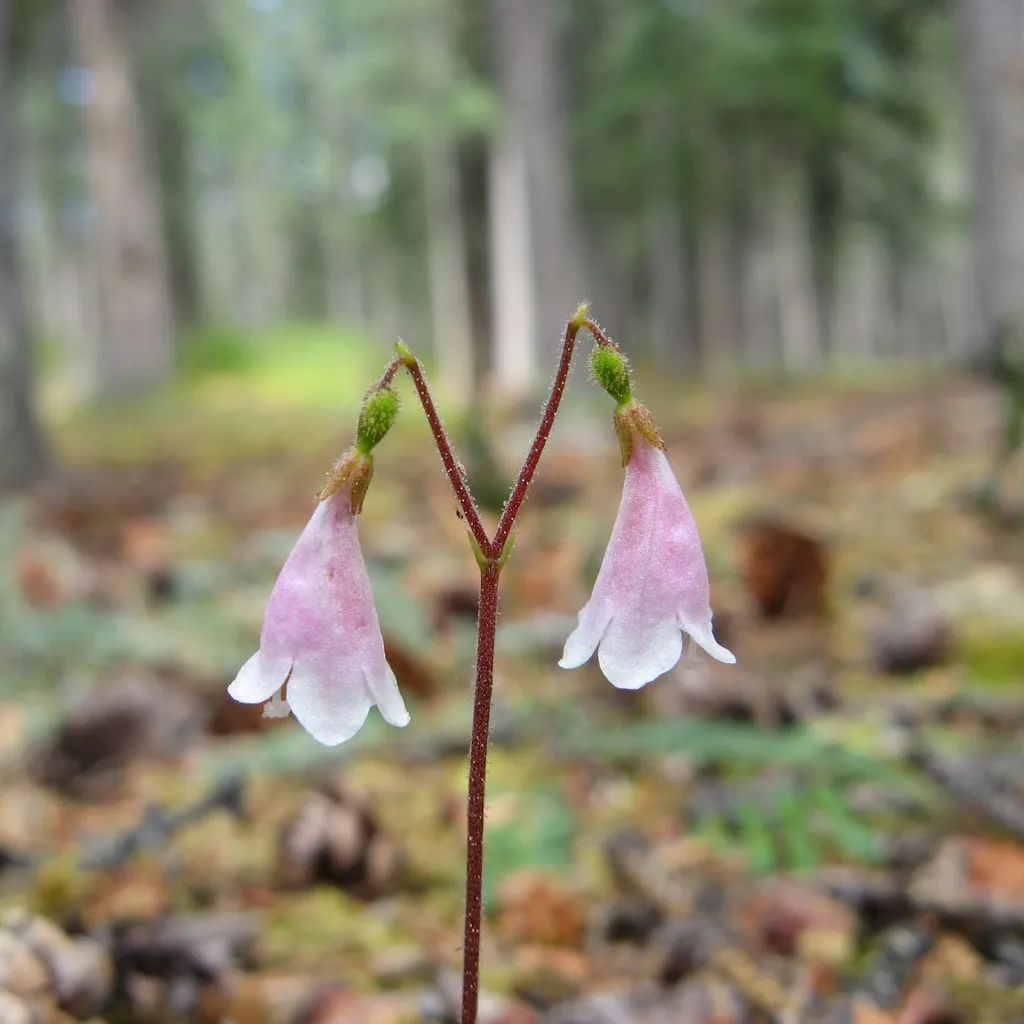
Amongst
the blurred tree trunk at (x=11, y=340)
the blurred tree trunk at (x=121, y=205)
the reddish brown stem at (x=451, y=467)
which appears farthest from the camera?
the blurred tree trunk at (x=121, y=205)

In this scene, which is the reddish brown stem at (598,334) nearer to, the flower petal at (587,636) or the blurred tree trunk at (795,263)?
the flower petal at (587,636)

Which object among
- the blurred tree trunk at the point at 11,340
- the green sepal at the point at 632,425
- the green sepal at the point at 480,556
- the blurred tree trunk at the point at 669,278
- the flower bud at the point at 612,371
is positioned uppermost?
the blurred tree trunk at the point at 669,278

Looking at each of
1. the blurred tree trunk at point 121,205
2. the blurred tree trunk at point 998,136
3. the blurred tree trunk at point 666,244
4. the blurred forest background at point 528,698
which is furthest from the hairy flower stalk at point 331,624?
the blurred tree trunk at point 666,244

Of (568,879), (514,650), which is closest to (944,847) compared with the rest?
(568,879)

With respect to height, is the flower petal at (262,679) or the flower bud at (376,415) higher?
the flower bud at (376,415)

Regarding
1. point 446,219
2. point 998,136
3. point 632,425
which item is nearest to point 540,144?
point 998,136

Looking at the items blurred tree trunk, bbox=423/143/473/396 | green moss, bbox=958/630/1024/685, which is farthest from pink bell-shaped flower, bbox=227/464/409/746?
blurred tree trunk, bbox=423/143/473/396

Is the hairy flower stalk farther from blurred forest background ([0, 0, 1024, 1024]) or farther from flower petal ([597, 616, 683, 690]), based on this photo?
blurred forest background ([0, 0, 1024, 1024])
